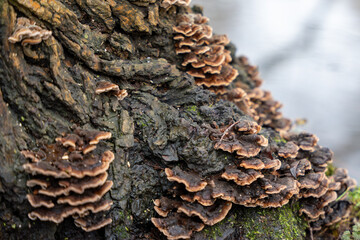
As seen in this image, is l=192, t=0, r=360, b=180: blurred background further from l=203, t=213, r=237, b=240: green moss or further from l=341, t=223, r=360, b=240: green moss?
l=203, t=213, r=237, b=240: green moss

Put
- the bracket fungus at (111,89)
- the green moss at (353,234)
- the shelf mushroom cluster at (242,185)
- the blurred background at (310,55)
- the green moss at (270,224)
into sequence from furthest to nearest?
the blurred background at (310,55)
the green moss at (353,234)
the green moss at (270,224)
the bracket fungus at (111,89)
the shelf mushroom cluster at (242,185)

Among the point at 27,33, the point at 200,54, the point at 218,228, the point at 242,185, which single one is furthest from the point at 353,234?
the point at 27,33

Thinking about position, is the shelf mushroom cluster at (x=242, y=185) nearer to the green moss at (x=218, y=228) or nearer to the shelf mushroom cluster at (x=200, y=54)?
the green moss at (x=218, y=228)

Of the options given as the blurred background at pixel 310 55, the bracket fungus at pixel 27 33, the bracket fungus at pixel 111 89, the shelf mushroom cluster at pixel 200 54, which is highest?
the blurred background at pixel 310 55

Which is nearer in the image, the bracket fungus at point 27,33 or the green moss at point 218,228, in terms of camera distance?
the bracket fungus at point 27,33

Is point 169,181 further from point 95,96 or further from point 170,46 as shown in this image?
point 170,46

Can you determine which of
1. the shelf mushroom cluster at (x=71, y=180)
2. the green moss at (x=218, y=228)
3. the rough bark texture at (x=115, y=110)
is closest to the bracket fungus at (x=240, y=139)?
the rough bark texture at (x=115, y=110)

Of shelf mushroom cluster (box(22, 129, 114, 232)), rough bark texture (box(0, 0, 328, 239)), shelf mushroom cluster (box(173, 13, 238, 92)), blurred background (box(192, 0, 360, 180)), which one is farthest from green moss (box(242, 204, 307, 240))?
blurred background (box(192, 0, 360, 180))

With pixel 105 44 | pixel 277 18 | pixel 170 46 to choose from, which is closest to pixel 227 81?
pixel 170 46
